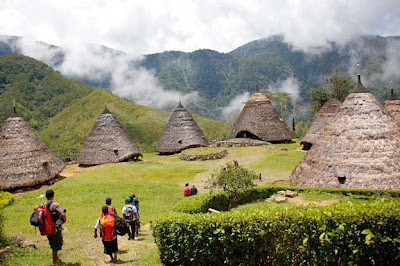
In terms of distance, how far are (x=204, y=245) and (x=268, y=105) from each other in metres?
36.3

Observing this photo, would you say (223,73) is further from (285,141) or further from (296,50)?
Answer: (285,141)

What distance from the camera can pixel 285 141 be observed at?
4300 cm

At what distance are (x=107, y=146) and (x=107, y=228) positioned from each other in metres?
25.8

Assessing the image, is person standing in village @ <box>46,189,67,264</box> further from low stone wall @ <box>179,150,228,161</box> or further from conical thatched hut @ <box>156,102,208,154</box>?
conical thatched hut @ <box>156,102,208,154</box>

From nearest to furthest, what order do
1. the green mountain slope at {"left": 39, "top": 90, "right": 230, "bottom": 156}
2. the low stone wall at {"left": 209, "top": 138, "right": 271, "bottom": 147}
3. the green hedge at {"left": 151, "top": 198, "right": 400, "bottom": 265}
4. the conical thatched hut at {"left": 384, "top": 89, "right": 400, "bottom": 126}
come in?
the green hedge at {"left": 151, "top": 198, "right": 400, "bottom": 265} → the conical thatched hut at {"left": 384, "top": 89, "right": 400, "bottom": 126} → the low stone wall at {"left": 209, "top": 138, "right": 271, "bottom": 147} → the green mountain slope at {"left": 39, "top": 90, "right": 230, "bottom": 156}

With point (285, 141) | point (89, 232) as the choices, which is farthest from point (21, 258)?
point (285, 141)

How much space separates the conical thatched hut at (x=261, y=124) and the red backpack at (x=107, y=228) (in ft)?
111

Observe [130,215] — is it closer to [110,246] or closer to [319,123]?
[110,246]

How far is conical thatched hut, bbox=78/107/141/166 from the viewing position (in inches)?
1316

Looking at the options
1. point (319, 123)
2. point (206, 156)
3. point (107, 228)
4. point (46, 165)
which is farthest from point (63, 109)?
point (107, 228)

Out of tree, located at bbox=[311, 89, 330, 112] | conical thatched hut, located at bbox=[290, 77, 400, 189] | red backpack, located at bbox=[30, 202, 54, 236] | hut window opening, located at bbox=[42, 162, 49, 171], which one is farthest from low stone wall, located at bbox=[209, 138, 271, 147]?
red backpack, located at bbox=[30, 202, 54, 236]

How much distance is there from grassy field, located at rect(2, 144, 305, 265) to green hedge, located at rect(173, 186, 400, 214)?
1770 mm

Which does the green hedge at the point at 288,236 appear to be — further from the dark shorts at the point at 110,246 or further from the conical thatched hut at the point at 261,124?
the conical thatched hut at the point at 261,124

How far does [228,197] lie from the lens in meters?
15.9
